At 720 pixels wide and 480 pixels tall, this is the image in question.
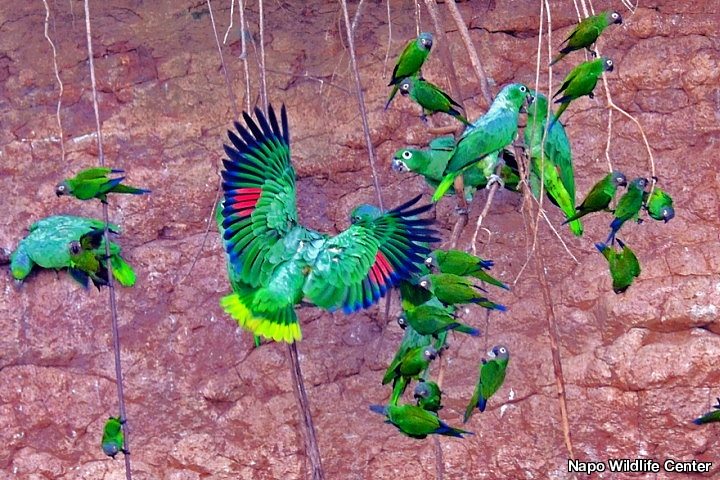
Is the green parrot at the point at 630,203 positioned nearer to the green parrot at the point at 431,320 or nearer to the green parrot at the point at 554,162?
the green parrot at the point at 554,162

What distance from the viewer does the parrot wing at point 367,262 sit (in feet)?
11.2

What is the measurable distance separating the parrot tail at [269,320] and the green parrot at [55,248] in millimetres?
927

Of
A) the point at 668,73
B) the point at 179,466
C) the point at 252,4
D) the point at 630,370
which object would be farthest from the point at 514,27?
the point at 179,466

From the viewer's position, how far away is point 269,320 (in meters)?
3.43

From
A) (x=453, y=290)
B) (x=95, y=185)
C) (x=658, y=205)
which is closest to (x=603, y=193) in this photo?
(x=658, y=205)

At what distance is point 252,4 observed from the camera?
4691 mm

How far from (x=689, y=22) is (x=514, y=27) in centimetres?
58

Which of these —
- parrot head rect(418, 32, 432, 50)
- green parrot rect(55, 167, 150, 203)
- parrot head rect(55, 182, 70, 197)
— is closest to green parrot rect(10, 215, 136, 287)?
parrot head rect(55, 182, 70, 197)

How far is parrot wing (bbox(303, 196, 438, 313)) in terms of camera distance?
3.42 metres

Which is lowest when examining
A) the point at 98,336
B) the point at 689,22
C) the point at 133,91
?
the point at 98,336

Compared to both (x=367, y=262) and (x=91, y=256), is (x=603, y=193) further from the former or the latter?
(x=91, y=256)

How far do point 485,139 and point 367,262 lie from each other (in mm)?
449

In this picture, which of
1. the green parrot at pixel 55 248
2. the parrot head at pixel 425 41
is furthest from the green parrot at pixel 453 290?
the green parrot at pixel 55 248

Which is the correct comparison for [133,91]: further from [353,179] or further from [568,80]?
[568,80]
